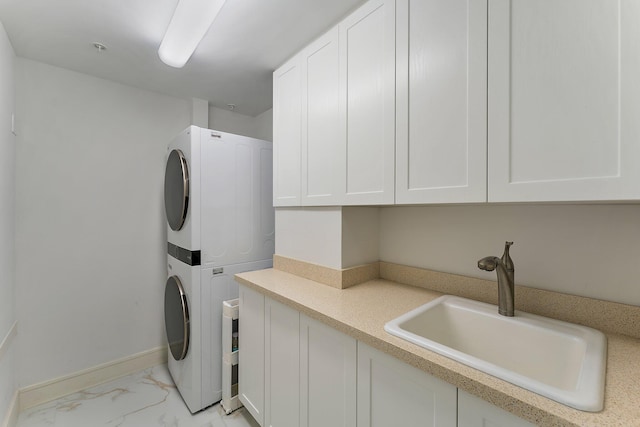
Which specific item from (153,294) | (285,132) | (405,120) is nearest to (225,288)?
(153,294)

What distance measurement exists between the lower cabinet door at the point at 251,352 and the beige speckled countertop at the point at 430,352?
136mm

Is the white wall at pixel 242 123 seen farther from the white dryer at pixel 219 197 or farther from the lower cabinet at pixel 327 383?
the lower cabinet at pixel 327 383

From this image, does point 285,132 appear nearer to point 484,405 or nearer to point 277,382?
point 277,382

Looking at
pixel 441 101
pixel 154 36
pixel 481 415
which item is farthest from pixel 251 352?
pixel 154 36

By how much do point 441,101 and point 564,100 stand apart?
0.37 m

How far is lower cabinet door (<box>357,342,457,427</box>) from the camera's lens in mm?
744

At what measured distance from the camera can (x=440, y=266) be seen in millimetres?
1404

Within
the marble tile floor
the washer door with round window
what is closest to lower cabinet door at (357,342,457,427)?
the marble tile floor

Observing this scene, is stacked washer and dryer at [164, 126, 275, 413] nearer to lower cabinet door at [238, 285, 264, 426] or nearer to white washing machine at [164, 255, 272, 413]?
white washing machine at [164, 255, 272, 413]

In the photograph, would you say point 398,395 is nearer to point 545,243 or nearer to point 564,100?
point 545,243

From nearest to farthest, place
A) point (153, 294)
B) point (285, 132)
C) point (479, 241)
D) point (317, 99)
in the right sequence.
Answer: point (479, 241)
point (317, 99)
point (285, 132)
point (153, 294)

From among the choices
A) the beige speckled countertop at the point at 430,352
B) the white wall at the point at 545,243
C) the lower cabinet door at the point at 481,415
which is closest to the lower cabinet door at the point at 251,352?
the beige speckled countertop at the point at 430,352

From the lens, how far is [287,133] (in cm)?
175

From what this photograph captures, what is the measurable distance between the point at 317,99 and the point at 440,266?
116 centimetres
